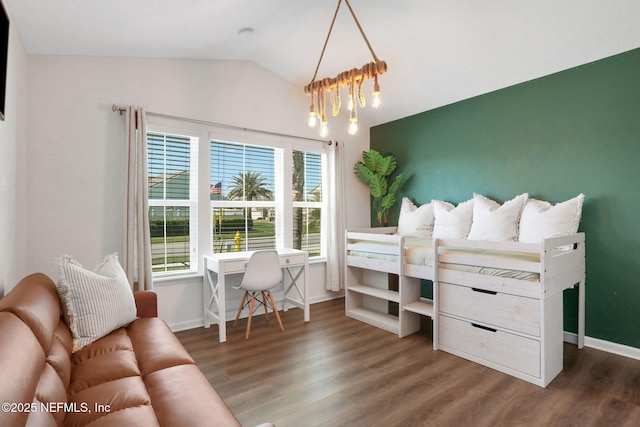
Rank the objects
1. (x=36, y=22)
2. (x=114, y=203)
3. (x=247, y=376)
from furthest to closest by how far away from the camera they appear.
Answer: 1. (x=114, y=203)
2. (x=247, y=376)
3. (x=36, y=22)

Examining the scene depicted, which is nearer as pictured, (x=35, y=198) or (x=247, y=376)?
(x=247, y=376)

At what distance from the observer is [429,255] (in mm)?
2959

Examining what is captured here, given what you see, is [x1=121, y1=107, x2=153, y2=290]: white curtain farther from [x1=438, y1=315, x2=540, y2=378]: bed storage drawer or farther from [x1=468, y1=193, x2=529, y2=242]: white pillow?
[x1=468, y1=193, x2=529, y2=242]: white pillow

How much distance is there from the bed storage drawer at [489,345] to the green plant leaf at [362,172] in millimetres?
2120

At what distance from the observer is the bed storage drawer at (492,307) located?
228 centimetres

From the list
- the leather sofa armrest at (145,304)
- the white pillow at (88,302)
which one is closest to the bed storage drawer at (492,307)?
the leather sofa armrest at (145,304)

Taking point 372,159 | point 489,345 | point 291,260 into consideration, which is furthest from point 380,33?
point 489,345

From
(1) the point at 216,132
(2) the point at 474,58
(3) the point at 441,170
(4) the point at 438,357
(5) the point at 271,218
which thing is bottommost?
(4) the point at 438,357

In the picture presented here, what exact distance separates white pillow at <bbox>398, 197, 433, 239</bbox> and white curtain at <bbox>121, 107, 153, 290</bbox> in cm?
281

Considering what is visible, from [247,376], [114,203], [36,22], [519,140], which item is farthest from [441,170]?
[36,22]

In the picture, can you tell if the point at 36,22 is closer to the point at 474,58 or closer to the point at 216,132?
the point at 216,132

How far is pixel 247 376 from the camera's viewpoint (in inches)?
92.4

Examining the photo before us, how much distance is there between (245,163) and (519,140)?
9.49 feet

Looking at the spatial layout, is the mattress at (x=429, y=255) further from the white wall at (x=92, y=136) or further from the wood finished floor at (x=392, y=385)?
the white wall at (x=92, y=136)
